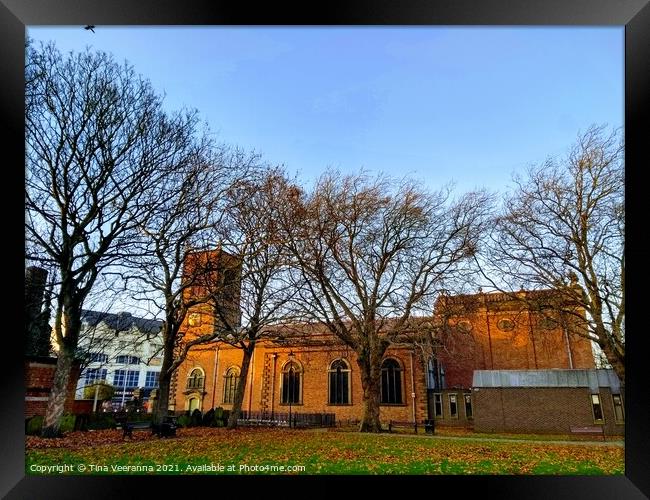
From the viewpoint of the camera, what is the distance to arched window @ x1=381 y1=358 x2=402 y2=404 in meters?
12.3

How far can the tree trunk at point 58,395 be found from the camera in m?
8.79

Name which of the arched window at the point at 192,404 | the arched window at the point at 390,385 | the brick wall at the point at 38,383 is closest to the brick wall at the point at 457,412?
the arched window at the point at 390,385

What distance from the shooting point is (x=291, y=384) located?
41.5ft

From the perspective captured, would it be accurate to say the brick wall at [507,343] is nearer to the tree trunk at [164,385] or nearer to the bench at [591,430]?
the bench at [591,430]

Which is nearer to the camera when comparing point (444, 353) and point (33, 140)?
point (33, 140)

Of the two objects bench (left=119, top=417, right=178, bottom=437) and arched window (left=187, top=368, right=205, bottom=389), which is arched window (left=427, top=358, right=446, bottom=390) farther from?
arched window (left=187, top=368, right=205, bottom=389)

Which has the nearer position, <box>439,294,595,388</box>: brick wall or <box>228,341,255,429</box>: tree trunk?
<box>439,294,595,388</box>: brick wall

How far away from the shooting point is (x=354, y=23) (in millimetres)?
6121

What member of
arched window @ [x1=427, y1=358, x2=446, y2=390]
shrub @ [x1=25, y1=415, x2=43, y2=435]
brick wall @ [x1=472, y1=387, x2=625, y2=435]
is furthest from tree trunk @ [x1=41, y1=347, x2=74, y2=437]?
brick wall @ [x1=472, y1=387, x2=625, y2=435]

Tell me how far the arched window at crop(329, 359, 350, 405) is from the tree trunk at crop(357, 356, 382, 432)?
2.10 feet
